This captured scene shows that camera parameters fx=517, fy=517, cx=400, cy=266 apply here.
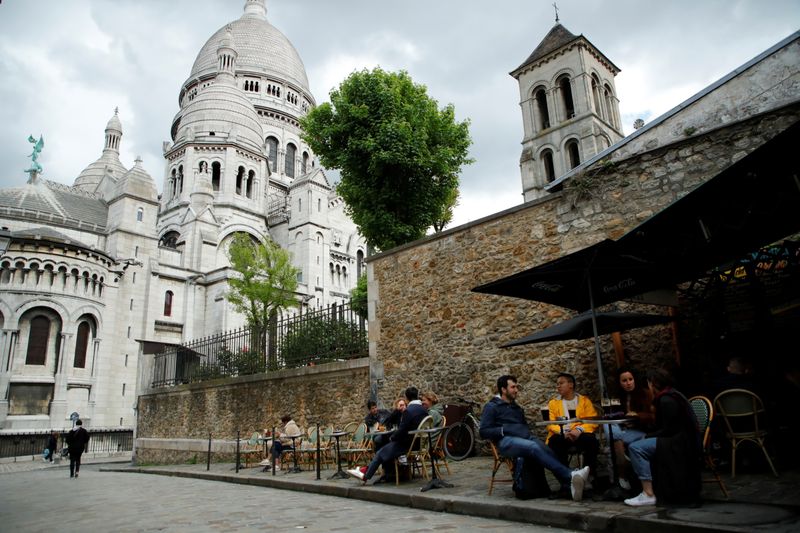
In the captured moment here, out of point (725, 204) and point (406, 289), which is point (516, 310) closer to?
point (406, 289)

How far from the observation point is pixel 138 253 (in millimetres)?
37906

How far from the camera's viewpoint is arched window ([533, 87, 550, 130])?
120 ft

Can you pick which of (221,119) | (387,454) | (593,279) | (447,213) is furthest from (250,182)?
(593,279)

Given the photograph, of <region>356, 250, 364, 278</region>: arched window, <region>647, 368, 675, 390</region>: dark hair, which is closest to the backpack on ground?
<region>647, 368, 675, 390</region>: dark hair

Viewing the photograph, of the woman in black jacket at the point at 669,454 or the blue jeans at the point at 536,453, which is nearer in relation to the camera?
the woman in black jacket at the point at 669,454

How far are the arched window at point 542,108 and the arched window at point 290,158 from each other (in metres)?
32.6

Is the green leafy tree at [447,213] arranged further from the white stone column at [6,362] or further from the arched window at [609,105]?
the white stone column at [6,362]

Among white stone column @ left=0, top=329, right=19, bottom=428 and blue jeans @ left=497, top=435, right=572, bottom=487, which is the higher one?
white stone column @ left=0, top=329, right=19, bottom=428

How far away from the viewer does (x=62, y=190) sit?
4344 cm

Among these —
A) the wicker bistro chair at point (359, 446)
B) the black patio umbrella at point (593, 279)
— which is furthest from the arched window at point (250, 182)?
the black patio umbrella at point (593, 279)

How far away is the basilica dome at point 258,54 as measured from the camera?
64812 mm

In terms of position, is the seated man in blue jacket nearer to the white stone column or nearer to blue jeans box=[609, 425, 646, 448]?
blue jeans box=[609, 425, 646, 448]

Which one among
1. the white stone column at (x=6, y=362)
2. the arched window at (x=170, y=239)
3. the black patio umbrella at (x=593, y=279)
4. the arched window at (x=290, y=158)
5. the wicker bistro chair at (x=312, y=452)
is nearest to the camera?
the black patio umbrella at (x=593, y=279)

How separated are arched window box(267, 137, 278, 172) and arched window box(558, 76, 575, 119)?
113 feet
